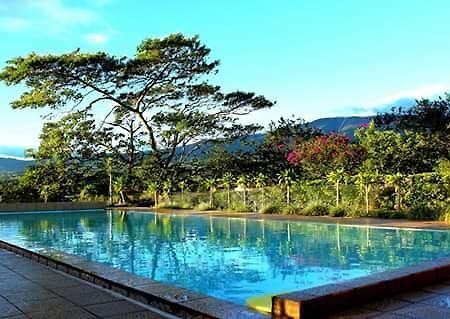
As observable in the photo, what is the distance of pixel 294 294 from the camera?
353 centimetres

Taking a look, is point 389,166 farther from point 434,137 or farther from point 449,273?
point 449,273

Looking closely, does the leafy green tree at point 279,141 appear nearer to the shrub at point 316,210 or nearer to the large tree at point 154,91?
the large tree at point 154,91

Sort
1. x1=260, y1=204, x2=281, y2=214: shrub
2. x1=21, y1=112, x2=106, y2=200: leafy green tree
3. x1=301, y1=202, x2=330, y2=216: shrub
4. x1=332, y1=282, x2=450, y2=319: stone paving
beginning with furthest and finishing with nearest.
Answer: x1=21, y1=112, x2=106, y2=200: leafy green tree
x1=260, y1=204, x2=281, y2=214: shrub
x1=301, y1=202, x2=330, y2=216: shrub
x1=332, y1=282, x2=450, y2=319: stone paving

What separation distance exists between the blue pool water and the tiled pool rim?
1460mm

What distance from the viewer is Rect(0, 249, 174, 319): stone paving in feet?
12.5

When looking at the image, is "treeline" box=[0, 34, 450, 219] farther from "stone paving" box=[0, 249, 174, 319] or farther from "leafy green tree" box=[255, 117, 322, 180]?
"stone paving" box=[0, 249, 174, 319]

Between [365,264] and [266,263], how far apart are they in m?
1.58

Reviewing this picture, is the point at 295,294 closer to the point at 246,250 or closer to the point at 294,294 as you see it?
the point at 294,294

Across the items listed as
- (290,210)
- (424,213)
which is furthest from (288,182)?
(424,213)

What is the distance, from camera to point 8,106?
882 inches

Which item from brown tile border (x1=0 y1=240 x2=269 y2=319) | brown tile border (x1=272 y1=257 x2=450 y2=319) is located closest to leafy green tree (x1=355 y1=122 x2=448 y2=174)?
brown tile border (x1=272 y1=257 x2=450 y2=319)

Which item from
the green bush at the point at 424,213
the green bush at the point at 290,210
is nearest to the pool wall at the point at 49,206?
the green bush at the point at 290,210

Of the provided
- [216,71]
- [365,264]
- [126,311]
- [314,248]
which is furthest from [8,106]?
[126,311]

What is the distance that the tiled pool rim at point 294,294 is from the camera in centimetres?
345
